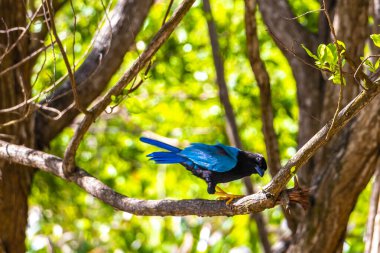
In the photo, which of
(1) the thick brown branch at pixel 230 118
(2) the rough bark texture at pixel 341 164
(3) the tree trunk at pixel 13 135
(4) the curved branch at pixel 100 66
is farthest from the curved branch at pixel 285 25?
(3) the tree trunk at pixel 13 135

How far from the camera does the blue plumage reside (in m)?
3.34

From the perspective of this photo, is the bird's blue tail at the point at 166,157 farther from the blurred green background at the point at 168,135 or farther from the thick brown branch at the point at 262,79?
the blurred green background at the point at 168,135

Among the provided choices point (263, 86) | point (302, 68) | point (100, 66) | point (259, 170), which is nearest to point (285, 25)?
point (302, 68)

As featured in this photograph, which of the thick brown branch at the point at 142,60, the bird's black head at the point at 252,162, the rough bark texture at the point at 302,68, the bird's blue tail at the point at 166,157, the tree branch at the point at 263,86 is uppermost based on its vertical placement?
the rough bark texture at the point at 302,68

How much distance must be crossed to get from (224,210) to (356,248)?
2.75 metres

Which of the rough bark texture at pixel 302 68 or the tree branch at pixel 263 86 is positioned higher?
the rough bark texture at pixel 302 68

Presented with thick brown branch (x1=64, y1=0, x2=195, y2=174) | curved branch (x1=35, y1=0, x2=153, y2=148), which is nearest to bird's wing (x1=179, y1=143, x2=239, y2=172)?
thick brown branch (x1=64, y1=0, x2=195, y2=174)

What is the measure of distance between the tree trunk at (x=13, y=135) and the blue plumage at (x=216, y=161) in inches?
47.7

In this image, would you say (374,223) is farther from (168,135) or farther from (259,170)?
(168,135)

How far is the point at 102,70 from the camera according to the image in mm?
4828

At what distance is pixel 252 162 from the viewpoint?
132 inches

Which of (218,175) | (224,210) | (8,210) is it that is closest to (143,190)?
(8,210)

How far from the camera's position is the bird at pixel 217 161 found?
10.9 feet

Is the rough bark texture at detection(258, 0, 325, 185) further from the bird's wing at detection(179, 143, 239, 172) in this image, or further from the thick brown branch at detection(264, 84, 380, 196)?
the thick brown branch at detection(264, 84, 380, 196)
